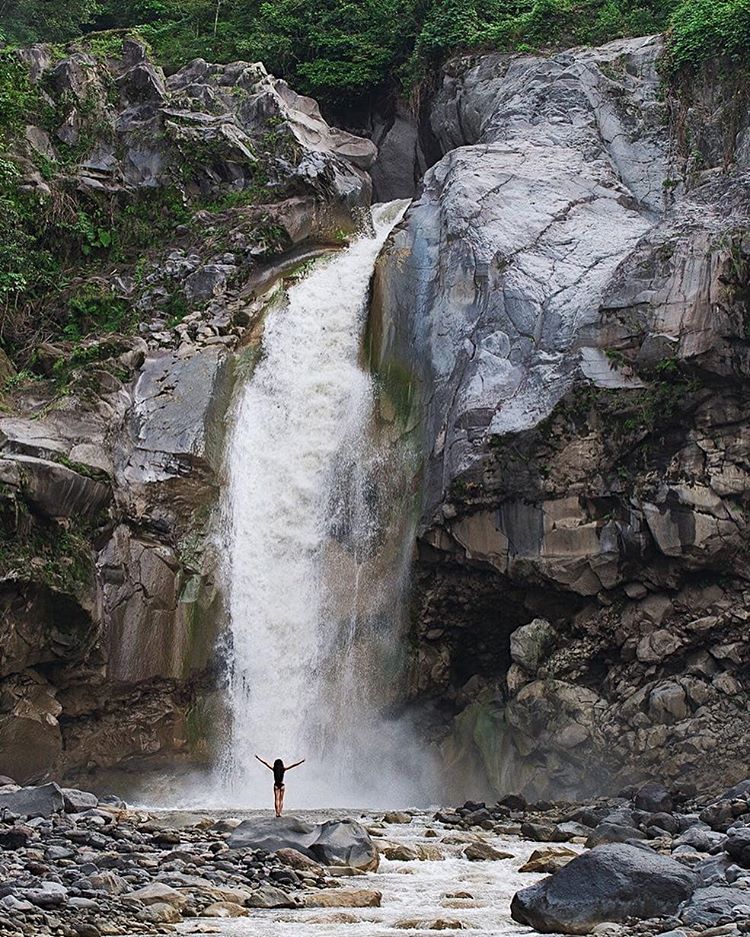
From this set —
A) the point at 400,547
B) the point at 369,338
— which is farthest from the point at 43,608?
the point at 369,338

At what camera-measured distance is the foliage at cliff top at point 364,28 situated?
27.8 meters

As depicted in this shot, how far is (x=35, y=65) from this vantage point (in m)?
28.3

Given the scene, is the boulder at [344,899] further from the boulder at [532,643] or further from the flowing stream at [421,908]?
the boulder at [532,643]

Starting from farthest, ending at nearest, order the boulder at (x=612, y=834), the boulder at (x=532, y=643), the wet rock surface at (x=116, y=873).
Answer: the boulder at (x=532, y=643), the boulder at (x=612, y=834), the wet rock surface at (x=116, y=873)

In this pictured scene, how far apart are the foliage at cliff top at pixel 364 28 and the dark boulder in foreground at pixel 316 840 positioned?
68.9ft

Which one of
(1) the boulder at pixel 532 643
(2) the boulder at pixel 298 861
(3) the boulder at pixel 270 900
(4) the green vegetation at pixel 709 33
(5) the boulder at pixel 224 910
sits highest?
(4) the green vegetation at pixel 709 33

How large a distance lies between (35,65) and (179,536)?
47.2ft

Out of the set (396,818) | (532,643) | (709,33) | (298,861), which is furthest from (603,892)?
(709,33)

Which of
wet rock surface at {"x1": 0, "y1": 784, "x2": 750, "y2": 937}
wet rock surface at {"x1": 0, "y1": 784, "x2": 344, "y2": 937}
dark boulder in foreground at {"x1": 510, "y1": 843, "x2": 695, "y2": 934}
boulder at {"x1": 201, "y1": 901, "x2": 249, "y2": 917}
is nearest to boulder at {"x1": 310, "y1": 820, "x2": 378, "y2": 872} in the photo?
wet rock surface at {"x1": 0, "y1": 784, "x2": 750, "y2": 937}

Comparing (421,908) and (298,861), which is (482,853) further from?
(421,908)

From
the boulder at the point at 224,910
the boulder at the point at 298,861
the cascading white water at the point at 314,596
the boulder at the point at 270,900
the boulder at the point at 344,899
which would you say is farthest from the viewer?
the cascading white water at the point at 314,596

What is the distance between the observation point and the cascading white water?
19906 mm

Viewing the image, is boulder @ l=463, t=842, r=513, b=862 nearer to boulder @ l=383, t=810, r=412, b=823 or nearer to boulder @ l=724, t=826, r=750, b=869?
boulder @ l=383, t=810, r=412, b=823

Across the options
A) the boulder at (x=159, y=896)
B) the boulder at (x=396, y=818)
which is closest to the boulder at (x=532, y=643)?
the boulder at (x=396, y=818)
